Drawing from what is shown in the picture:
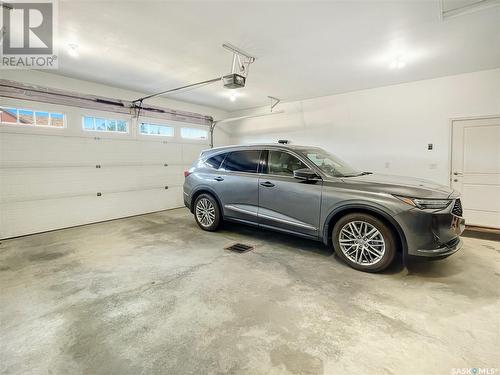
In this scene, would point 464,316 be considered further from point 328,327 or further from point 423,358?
point 328,327

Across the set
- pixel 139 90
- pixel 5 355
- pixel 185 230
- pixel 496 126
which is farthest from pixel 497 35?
pixel 139 90

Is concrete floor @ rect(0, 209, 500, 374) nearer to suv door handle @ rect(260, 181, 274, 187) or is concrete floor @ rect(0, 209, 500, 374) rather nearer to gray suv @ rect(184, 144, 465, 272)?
gray suv @ rect(184, 144, 465, 272)

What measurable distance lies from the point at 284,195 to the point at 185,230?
7.03ft

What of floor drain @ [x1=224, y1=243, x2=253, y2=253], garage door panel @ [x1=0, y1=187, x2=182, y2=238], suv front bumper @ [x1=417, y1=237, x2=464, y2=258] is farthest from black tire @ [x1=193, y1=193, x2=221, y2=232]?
suv front bumper @ [x1=417, y1=237, x2=464, y2=258]

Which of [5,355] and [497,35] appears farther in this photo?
[497,35]

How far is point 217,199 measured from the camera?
4223mm

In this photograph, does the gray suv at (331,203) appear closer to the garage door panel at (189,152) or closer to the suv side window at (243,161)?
the suv side window at (243,161)

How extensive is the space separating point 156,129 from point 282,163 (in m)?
4.06

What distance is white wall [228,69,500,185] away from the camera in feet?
14.6

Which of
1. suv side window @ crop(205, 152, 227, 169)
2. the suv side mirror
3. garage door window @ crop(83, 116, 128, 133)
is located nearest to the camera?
the suv side mirror

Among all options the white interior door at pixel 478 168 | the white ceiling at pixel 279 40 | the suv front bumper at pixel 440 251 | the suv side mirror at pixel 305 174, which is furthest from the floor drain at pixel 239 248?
the white interior door at pixel 478 168

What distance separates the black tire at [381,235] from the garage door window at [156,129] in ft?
16.4

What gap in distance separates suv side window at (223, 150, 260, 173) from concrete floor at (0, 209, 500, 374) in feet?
4.13

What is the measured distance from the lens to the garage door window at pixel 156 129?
599cm
